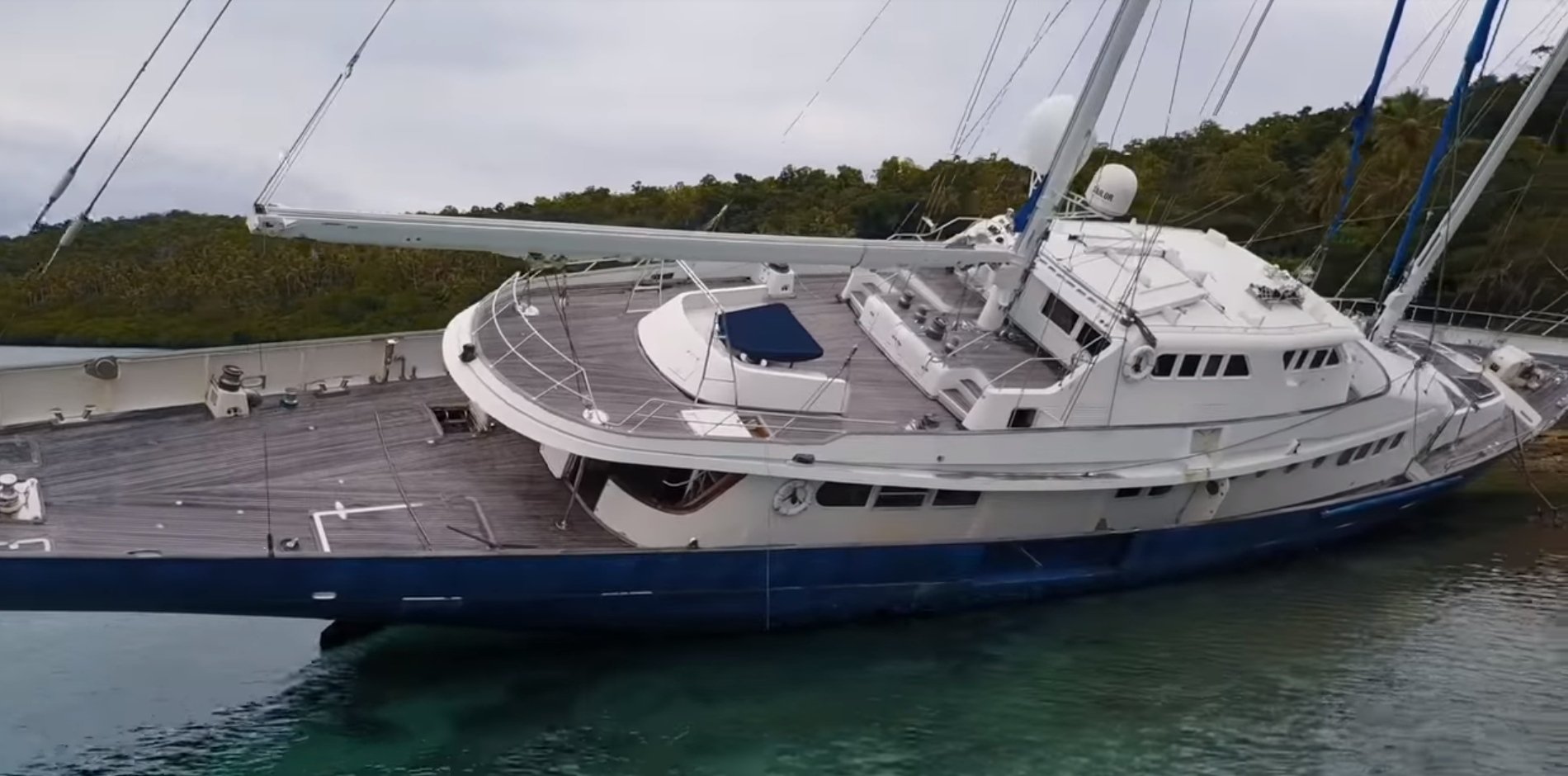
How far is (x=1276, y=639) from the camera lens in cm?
1555

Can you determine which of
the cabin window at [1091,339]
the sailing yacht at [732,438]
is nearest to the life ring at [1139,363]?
the sailing yacht at [732,438]

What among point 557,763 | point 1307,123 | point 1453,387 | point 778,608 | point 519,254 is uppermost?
point 1307,123

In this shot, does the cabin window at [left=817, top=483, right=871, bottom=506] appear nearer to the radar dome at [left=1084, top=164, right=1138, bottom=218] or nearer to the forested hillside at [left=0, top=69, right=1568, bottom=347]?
the radar dome at [left=1084, top=164, right=1138, bottom=218]

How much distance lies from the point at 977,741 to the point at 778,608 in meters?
2.74

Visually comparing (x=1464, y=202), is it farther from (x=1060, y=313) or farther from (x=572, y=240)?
(x=572, y=240)

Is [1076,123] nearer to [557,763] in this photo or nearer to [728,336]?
[728,336]

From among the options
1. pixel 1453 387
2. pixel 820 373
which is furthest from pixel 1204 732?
pixel 1453 387

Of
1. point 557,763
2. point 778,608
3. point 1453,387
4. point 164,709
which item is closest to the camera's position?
point 557,763

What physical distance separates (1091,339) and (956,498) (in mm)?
2877

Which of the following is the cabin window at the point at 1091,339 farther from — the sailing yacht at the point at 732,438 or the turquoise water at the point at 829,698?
the turquoise water at the point at 829,698

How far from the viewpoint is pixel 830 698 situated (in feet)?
44.4

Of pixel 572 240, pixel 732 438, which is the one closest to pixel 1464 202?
pixel 732 438

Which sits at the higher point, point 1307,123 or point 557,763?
point 1307,123

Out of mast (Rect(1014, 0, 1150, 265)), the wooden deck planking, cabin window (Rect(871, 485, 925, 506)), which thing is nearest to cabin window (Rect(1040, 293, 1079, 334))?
mast (Rect(1014, 0, 1150, 265))
